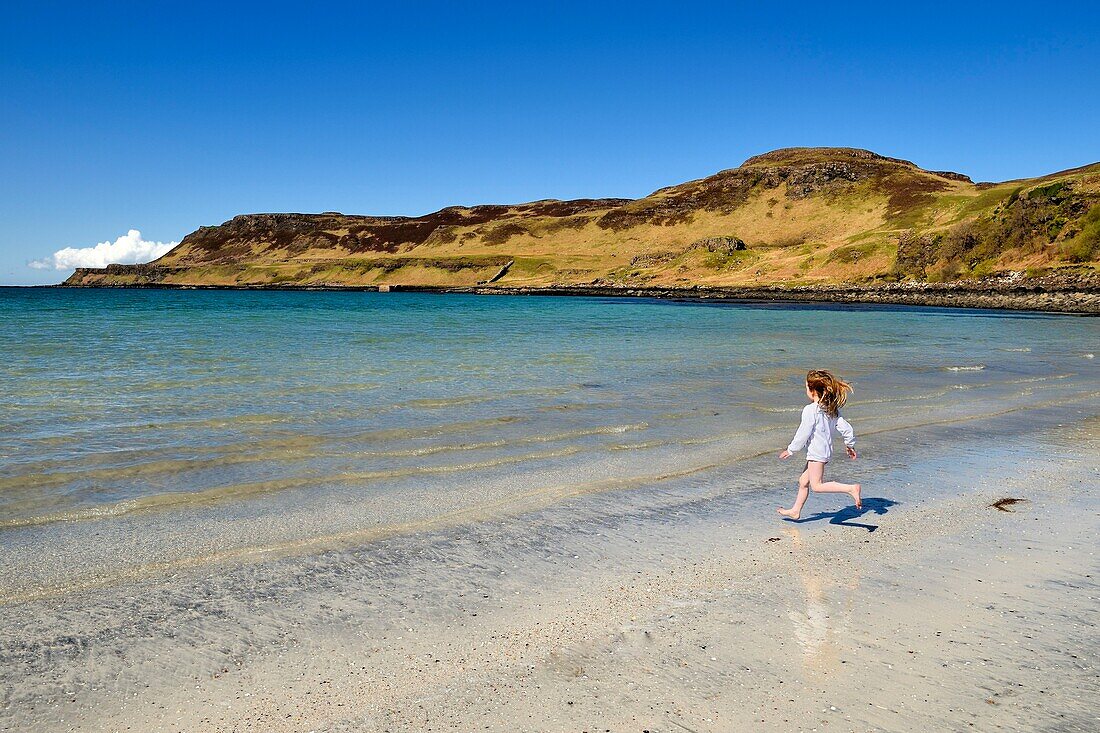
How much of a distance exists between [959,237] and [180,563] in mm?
91840

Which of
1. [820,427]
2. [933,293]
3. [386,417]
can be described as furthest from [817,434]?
[933,293]

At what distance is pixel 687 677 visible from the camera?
176 inches

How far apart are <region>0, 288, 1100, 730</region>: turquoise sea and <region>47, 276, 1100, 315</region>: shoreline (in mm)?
44446

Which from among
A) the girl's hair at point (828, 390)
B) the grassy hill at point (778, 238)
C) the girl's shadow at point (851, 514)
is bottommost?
the girl's shadow at point (851, 514)

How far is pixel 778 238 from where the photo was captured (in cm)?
15375

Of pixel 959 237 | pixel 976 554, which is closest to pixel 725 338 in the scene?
pixel 976 554

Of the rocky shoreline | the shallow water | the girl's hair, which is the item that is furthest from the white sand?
the rocky shoreline

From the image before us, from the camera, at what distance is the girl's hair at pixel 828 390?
26.0 ft

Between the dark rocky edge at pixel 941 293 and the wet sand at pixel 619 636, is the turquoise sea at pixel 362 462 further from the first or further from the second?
the dark rocky edge at pixel 941 293

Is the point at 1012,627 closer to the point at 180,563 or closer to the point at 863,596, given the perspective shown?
the point at 863,596

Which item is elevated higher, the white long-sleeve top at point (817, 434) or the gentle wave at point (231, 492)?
the white long-sleeve top at point (817, 434)

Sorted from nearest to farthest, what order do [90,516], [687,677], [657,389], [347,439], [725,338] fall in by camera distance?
[687,677] → [90,516] → [347,439] → [657,389] → [725,338]

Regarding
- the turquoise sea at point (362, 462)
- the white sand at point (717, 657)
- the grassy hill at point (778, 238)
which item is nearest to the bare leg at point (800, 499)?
the turquoise sea at point (362, 462)

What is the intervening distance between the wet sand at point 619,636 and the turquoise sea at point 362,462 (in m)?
0.07
